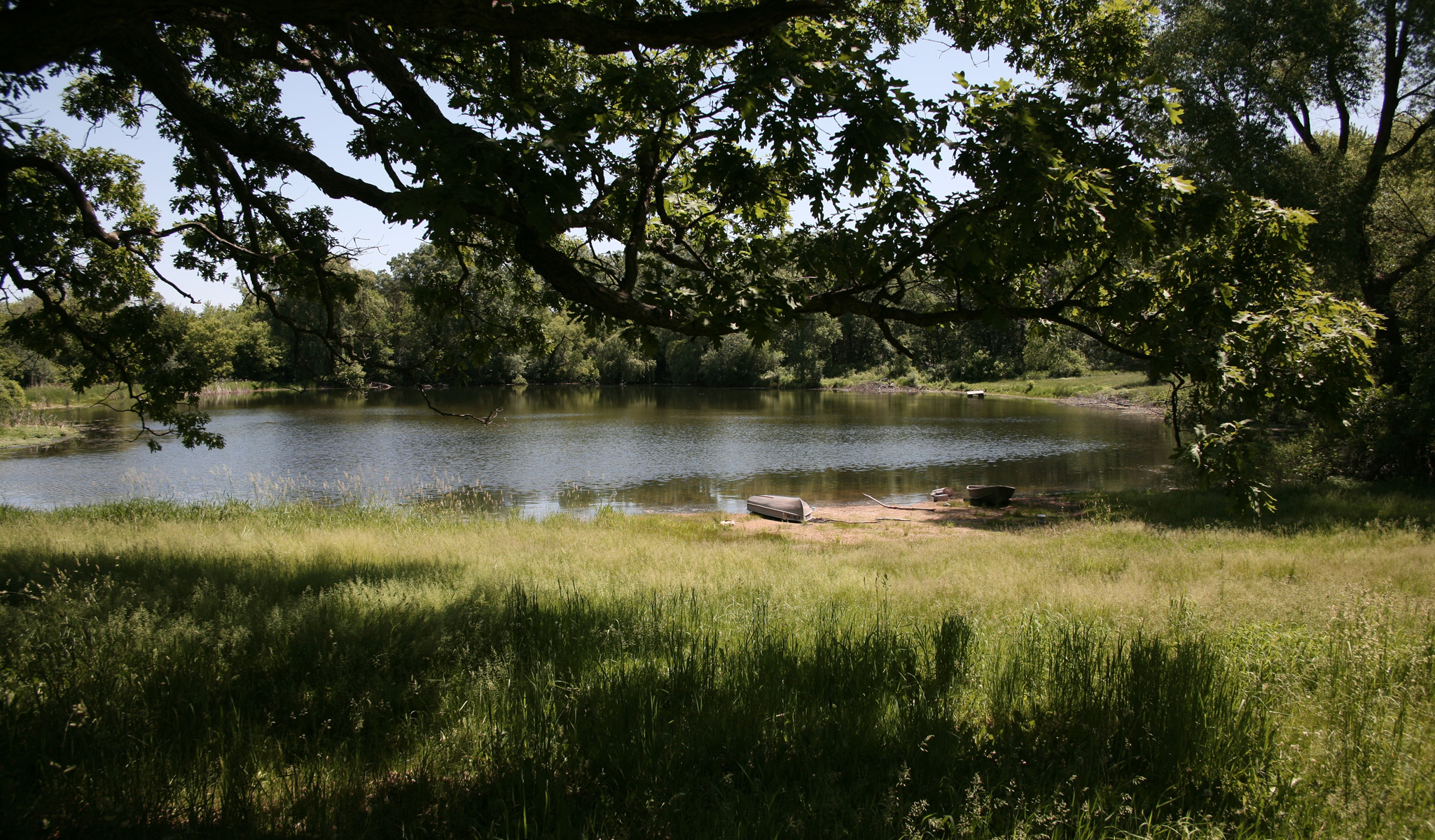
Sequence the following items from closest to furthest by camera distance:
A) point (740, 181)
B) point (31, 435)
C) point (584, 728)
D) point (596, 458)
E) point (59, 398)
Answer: point (584, 728), point (740, 181), point (596, 458), point (31, 435), point (59, 398)

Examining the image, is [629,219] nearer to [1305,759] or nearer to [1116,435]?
[1305,759]

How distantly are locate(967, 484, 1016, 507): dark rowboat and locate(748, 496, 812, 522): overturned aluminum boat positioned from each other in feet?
16.3

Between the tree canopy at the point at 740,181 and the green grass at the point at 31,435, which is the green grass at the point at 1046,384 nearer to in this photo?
the tree canopy at the point at 740,181

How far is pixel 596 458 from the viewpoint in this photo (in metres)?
30.0

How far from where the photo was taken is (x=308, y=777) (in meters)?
3.24

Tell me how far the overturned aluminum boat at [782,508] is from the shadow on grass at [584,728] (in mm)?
13068

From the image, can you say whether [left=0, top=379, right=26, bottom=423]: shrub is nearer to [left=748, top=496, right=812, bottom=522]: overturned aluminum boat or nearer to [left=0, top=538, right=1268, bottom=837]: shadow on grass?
→ [left=748, top=496, right=812, bottom=522]: overturned aluminum boat

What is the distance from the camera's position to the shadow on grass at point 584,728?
304 cm

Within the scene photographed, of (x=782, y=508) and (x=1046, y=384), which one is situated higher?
(x=1046, y=384)

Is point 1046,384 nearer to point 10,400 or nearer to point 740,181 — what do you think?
point 740,181

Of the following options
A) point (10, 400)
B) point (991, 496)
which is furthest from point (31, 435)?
point (991, 496)

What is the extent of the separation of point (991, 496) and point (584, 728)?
18.9 metres

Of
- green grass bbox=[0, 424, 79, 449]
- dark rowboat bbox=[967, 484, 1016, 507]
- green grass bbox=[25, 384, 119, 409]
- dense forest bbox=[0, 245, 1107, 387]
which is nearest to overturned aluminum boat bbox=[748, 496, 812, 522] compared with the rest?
dark rowboat bbox=[967, 484, 1016, 507]

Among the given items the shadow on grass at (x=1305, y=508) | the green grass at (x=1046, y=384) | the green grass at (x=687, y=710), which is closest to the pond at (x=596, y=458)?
the shadow on grass at (x=1305, y=508)
